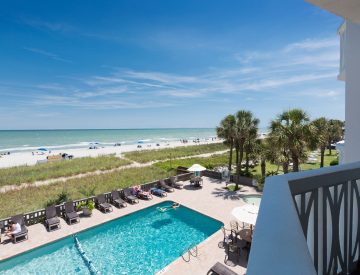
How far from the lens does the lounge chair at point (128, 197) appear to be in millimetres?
16295

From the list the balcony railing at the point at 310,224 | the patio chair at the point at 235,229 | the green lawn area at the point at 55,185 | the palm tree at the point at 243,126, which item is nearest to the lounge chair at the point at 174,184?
the green lawn area at the point at 55,185

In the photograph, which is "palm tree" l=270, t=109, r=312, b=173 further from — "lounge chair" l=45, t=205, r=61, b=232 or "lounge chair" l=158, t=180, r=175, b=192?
"lounge chair" l=45, t=205, r=61, b=232

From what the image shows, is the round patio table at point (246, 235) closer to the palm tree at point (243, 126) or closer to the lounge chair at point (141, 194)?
the lounge chair at point (141, 194)

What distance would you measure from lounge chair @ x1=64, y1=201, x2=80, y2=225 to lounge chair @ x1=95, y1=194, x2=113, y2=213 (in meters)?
1.59

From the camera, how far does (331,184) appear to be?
2562 mm

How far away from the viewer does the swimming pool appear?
980cm

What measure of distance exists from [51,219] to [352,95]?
583 inches

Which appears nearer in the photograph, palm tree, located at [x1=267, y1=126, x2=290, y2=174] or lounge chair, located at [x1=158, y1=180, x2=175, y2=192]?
palm tree, located at [x1=267, y1=126, x2=290, y2=174]

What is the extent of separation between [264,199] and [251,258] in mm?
793

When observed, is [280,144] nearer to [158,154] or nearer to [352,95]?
[352,95]

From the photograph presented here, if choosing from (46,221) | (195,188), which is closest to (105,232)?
(46,221)

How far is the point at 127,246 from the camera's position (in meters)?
11.5

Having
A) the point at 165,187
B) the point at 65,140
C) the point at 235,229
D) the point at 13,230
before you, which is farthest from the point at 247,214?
the point at 65,140

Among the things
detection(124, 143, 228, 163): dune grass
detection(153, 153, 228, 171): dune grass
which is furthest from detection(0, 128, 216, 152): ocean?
detection(153, 153, 228, 171): dune grass
